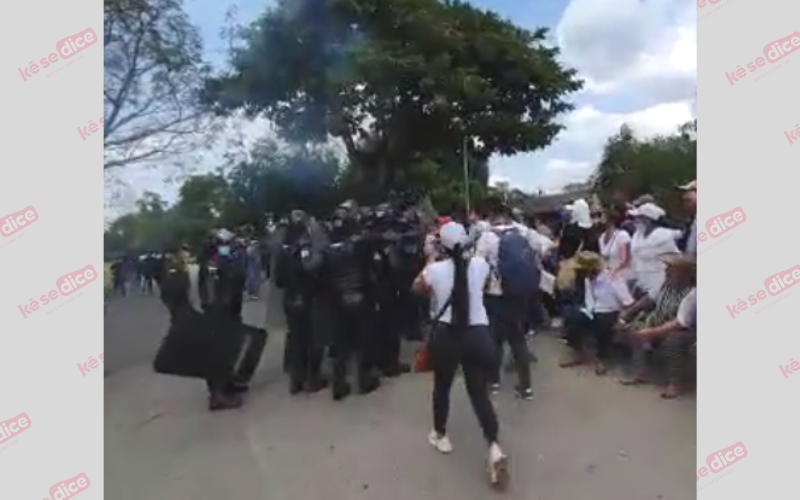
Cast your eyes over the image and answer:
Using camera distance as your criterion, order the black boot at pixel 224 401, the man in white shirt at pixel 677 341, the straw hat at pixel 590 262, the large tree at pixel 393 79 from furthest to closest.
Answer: the straw hat at pixel 590 262 → the man in white shirt at pixel 677 341 → the black boot at pixel 224 401 → the large tree at pixel 393 79

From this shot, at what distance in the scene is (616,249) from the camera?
14.0 ft

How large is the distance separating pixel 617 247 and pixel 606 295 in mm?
255

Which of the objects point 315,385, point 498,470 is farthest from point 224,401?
point 498,470

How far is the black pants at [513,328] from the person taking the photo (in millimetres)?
3561

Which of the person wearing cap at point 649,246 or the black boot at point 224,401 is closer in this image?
the black boot at point 224,401

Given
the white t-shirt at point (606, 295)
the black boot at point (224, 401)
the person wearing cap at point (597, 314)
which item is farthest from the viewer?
the white t-shirt at point (606, 295)

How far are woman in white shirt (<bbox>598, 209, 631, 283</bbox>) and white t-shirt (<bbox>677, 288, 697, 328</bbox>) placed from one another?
0.48m

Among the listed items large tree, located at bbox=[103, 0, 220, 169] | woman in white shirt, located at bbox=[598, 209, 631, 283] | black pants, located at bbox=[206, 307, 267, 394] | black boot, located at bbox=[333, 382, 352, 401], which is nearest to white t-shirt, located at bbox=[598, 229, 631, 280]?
woman in white shirt, located at bbox=[598, 209, 631, 283]

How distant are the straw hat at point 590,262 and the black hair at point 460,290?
129 centimetres

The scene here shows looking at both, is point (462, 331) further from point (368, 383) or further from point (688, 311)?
point (688, 311)

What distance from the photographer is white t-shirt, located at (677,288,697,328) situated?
3.67m

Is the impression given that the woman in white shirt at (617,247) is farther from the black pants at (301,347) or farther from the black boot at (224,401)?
the black boot at (224,401)

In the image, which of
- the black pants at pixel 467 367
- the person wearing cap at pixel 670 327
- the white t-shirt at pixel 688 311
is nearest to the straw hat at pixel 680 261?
the person wearing cap at pixel 670 327
